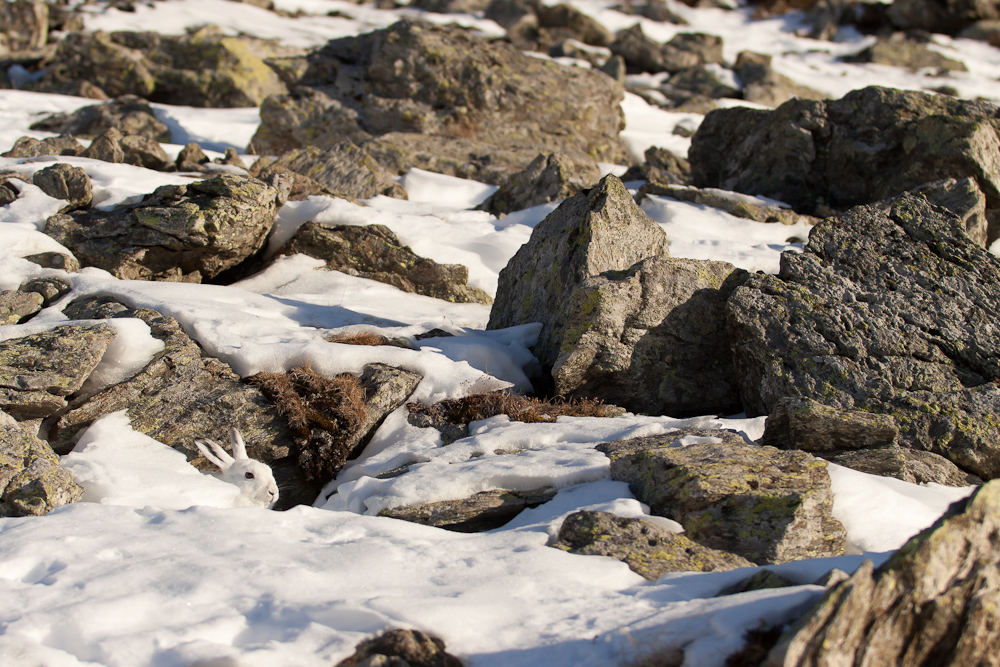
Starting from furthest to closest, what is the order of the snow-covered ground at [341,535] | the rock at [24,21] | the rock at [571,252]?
the rock at [24,21], the rock at [571,252], the snow-covered ground at [341,535]

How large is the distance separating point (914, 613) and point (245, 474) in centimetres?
667

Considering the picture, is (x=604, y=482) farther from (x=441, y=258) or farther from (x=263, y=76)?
(x=263, y=76)

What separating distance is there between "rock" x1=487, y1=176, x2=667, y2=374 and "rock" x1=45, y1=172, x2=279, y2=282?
4.93 m

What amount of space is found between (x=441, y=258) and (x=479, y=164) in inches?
276

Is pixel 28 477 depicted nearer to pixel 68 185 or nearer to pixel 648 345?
pixel 648 345

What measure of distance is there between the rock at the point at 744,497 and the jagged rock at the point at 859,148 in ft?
40.9

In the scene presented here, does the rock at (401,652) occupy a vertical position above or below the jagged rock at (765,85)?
below

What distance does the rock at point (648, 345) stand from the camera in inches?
400

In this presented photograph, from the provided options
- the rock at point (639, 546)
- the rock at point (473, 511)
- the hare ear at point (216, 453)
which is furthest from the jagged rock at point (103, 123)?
the rock at point (639, 546)

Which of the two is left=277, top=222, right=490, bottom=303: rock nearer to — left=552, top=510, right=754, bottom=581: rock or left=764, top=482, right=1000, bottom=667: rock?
left=552, top=510, right=754, bottom=581: rock

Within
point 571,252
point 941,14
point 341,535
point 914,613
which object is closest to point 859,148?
point 571,252

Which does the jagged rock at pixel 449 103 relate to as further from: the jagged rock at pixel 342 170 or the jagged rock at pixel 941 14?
the jagged rock at pixel 941 14

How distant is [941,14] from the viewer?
51750 mm

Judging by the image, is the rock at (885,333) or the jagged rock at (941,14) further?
the jagged rock at (941,14)
